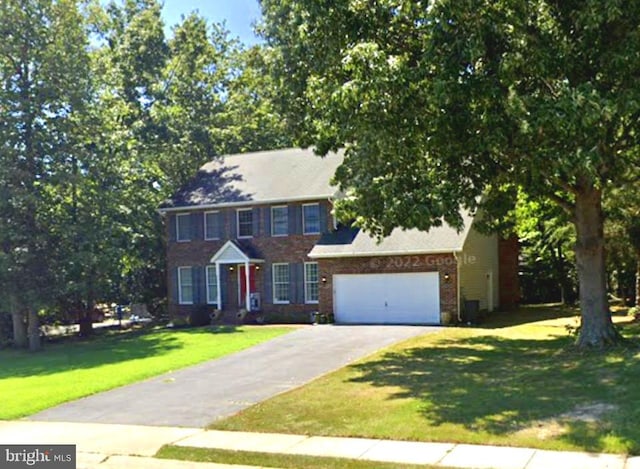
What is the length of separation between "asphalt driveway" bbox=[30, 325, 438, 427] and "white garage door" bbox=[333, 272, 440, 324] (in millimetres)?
2950

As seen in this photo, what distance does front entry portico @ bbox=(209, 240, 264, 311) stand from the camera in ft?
97.3

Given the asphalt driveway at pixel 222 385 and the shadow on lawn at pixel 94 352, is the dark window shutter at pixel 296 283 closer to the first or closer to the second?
the shadow on lawn at pixel 94 352

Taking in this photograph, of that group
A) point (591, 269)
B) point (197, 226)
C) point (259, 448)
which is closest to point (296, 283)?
point (197, 226)

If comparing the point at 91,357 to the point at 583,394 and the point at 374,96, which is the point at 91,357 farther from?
the point at 583,394

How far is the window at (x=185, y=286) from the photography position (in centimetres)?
3203

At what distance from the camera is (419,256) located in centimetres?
2462

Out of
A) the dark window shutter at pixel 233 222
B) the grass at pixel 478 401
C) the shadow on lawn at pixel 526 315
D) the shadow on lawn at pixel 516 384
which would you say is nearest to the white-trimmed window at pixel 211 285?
the dark window shutter at pixel 233 222

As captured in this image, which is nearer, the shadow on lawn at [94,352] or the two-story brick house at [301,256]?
the shadow on lawn at [94,352]

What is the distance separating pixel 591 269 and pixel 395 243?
1008cm

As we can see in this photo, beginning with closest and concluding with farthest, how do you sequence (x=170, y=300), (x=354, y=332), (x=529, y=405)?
(x=529, y=405) < (x=354, y=332) < (x=170, y=300)

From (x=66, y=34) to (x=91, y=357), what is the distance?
13726mm

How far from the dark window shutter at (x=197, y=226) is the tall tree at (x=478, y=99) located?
16.9 meters

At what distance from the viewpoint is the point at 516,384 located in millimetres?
12180

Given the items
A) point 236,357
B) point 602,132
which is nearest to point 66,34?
point 236,357
